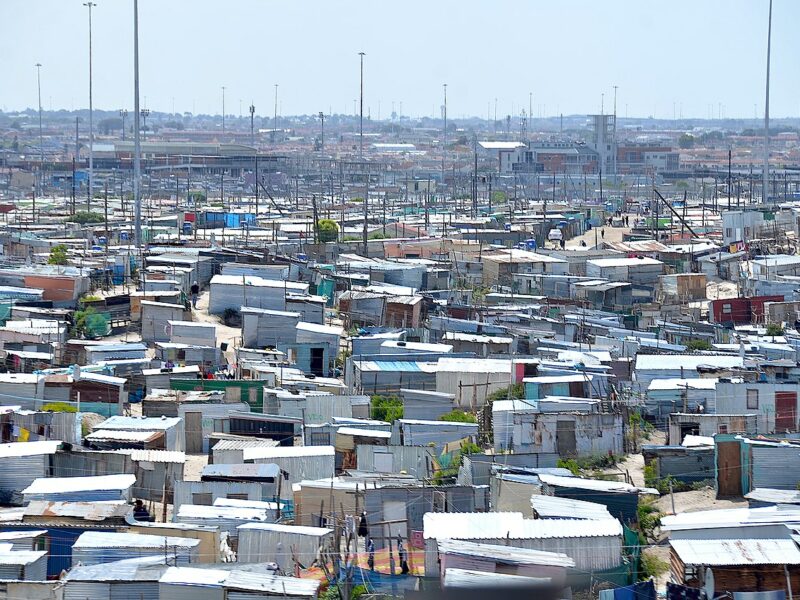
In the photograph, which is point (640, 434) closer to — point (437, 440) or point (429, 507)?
point (437, 440)

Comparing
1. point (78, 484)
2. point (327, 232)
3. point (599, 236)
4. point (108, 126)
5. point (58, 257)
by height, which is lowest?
point (78, 484)

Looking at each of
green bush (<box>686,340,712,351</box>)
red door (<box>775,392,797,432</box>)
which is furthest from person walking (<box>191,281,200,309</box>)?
red door (<box>775,392,797,432</box>)

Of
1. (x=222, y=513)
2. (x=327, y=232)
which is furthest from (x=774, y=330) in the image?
(x=327, y=232)

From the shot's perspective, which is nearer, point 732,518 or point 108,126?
point 732,518

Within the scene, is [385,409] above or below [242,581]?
below

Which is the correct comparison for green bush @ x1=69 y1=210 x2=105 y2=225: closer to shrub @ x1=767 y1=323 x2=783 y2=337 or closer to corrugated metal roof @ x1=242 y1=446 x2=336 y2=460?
shrub @ x1=767 y1=323 x2=783 y2=337

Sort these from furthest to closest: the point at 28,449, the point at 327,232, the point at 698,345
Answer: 1. the point at 327,232
2. the point at 698,345
3. the point at 28,449

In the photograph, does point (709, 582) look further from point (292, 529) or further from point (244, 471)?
point (244, 471)

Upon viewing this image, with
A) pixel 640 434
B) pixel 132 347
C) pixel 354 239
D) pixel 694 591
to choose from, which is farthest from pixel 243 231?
pixel 694 591
